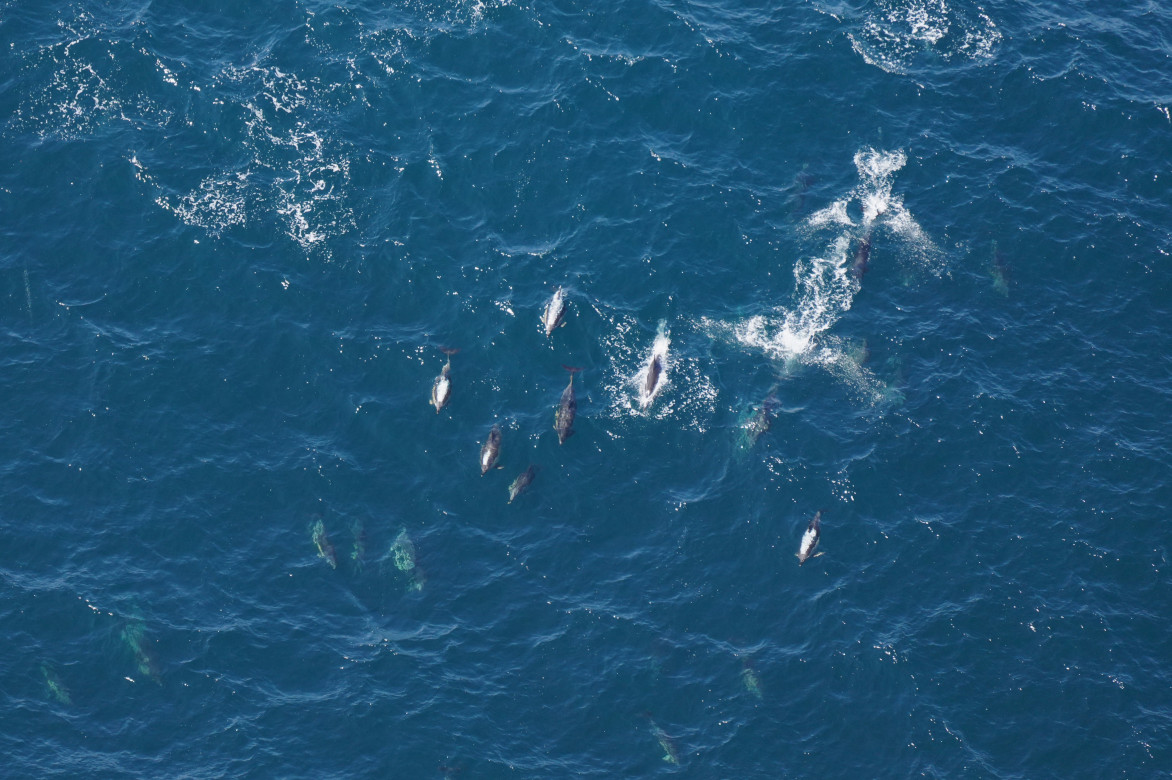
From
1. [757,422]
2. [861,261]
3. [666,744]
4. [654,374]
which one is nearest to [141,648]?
[666,744]

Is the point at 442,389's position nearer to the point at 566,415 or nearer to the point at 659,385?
the point at 566,415

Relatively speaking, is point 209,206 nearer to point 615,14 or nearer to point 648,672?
point 615,14

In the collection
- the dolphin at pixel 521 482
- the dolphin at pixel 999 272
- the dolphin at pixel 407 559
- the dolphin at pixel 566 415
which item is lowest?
the dolphin at pixel 407 559

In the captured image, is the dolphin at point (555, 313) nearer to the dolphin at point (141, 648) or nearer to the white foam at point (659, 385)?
the white foam at point (659, 385)

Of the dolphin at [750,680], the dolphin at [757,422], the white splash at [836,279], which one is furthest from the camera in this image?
the white splash at [836,279]

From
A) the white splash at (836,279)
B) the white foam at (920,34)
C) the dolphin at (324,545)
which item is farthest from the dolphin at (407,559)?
the white foam at (920,34)

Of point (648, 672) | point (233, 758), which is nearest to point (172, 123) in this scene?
point (233, 758)

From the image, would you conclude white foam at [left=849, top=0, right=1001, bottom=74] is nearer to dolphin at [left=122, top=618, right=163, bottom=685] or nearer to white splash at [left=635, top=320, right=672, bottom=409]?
white splash at [left=635, top=320, right=672, bottom=409]
